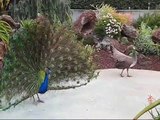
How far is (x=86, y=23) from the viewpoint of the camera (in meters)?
10.2

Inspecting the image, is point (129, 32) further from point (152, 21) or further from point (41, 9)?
point (41, 9)

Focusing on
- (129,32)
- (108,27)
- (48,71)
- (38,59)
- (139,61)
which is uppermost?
(38,59)

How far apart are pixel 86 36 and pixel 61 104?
3.82 meters

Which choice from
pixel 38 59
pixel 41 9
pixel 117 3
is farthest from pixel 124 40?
pixel 117 3

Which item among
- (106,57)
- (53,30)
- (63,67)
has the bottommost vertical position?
(106,57)

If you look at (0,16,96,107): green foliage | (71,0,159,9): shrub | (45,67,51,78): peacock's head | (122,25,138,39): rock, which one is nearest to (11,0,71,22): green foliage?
(122,25,138,39): rock

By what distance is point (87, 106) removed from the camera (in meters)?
6.17

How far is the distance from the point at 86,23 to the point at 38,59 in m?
4.17

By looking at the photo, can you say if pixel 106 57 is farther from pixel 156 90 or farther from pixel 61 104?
pixel 61 104

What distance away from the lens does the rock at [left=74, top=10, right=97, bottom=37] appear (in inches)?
392

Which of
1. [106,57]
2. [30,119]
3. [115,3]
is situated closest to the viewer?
[30,119]

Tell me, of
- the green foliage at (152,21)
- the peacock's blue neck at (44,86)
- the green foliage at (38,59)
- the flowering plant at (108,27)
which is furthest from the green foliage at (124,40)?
the peacock's blue neck at (44,86)

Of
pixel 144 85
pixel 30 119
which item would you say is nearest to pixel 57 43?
pixel 30 119

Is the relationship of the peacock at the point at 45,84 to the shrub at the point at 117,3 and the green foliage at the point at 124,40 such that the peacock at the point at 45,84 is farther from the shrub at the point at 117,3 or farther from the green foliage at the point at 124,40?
the shrub at the point at 117,3
